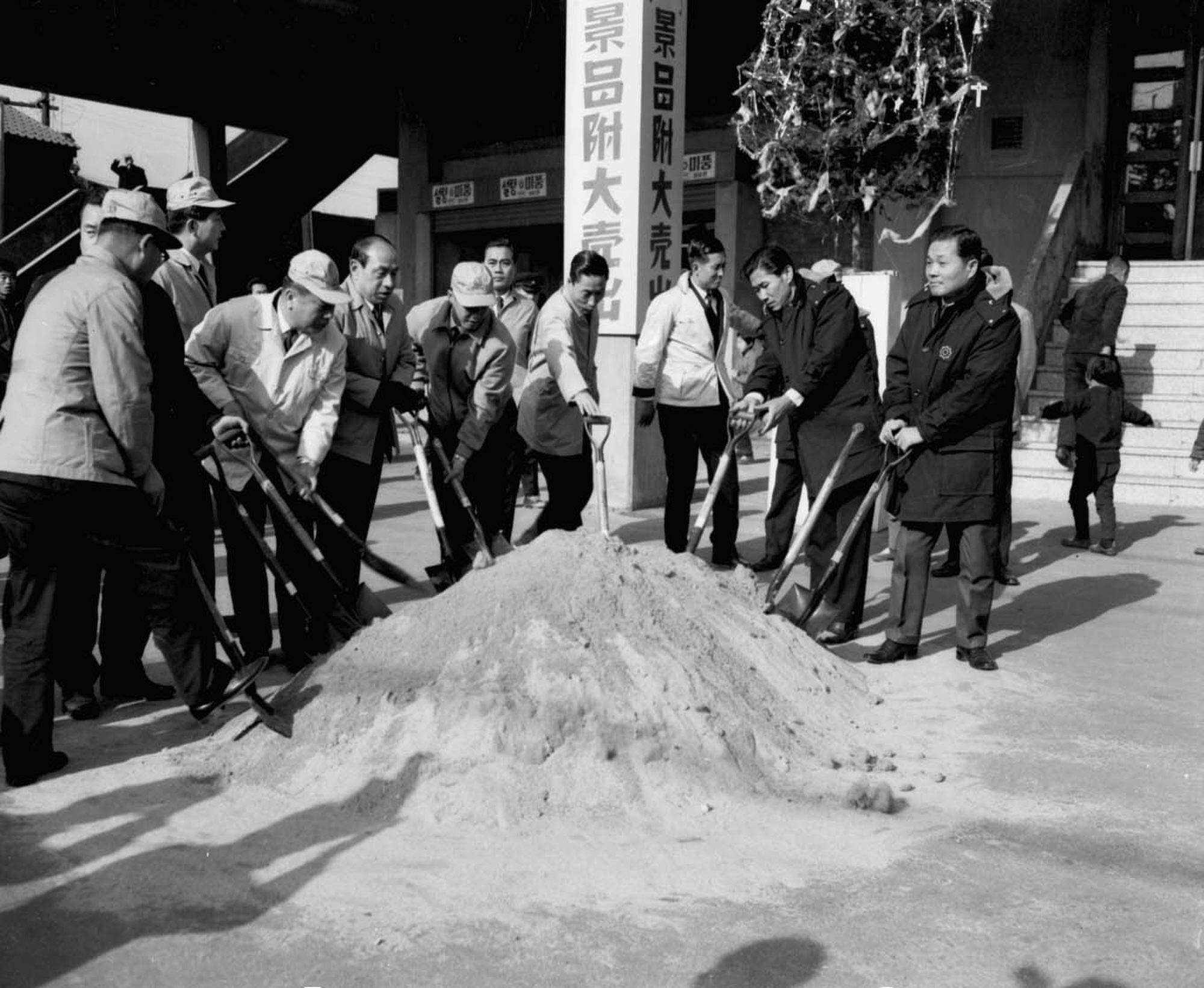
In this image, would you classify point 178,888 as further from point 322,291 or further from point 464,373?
point 464,373

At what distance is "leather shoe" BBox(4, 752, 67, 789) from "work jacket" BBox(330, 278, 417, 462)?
1.84 metres

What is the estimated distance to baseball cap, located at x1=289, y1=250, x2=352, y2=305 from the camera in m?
5.19

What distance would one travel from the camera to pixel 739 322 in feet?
31.4

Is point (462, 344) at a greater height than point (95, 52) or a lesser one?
lesser

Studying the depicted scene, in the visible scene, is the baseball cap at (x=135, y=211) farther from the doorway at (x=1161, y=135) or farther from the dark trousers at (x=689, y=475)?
the doorway at (x=1161, y=135)

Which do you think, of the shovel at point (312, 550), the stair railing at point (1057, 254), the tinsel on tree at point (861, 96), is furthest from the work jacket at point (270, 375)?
the stair railing at point (1057, 254)

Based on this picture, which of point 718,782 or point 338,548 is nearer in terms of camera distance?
point 718,782

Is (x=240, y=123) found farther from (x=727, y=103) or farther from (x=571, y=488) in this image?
(x=571, y=488)

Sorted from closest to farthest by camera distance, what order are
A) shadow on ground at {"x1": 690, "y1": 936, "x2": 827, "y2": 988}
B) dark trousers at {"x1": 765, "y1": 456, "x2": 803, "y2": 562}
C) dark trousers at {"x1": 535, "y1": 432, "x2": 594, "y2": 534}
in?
1. shadow on ground at {"x1": 690, "y1": 936, "x2": 827, "y2": 988}
2. dark trousers at {"x1": 535, "y1": 432, "x2": 594, "y2": 534}
3. dark trousers at {"x1": 765, "y1": 456, "x2": 803, "y2": 562}

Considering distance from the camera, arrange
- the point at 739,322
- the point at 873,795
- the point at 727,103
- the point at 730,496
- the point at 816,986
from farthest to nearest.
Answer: the point at 727,103
the point at 739,322
the point at 730,496
the point at 873,795
the point at 816,986

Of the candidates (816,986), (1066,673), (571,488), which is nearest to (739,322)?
(571,488)

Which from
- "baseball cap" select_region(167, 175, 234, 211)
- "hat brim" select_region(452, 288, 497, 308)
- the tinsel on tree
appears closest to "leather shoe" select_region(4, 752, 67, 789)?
"baseball cap" select_region(167, 175, 234, 211)

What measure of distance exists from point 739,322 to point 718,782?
5.85 metres

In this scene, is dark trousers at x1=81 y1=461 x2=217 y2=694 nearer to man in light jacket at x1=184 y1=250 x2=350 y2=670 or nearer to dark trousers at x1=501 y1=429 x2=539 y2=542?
man in light jacket at x1=184 y1=250 x2=350 y2=670
